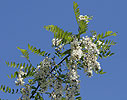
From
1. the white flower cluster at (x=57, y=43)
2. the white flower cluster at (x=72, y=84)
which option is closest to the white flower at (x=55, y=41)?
the white flower cluster at (x=57, y=43)

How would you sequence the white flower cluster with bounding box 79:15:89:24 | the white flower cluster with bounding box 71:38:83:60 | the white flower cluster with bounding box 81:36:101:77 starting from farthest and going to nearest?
1. the white flower cluster with bounding box 79:15:89:24
2. the white flower cluster with bounding box 81:36:101:77
3. the white flower cluster with bounding box 71:38:83:60

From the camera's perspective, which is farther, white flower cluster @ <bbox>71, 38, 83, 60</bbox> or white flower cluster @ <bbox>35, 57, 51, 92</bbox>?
white flower cluster @ <bbox>35, 57, 51, 92</bbox>

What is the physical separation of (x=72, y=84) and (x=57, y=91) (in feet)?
1.25

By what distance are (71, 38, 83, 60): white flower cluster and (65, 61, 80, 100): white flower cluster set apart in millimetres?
333

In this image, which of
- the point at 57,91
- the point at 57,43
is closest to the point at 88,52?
the point at 57,43

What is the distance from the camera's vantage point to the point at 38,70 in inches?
207

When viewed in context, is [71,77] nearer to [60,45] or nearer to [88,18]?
[60,45]

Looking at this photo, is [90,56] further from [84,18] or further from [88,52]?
[84,18]

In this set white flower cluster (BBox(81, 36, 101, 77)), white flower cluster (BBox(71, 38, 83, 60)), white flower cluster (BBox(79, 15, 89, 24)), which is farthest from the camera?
white flower cluster (BBox(79, 15, 89, 24))

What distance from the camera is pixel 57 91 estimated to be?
518cm

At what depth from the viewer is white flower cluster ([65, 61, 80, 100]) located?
202 inches

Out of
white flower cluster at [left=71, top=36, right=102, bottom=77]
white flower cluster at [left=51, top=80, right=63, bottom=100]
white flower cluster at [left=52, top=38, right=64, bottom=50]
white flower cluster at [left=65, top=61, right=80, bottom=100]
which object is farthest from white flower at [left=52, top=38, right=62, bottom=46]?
white flower cluster at [left=51, top=80, right=63, bottom=100]

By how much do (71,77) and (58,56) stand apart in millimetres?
633

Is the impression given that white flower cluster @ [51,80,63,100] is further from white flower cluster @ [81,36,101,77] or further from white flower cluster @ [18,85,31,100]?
white flower cluster @ [81,36,101,77]
